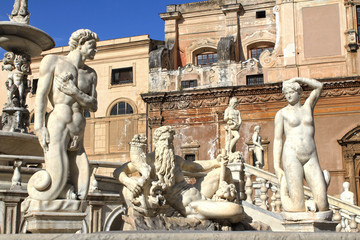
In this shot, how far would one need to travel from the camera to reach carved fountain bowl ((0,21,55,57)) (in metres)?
10.5

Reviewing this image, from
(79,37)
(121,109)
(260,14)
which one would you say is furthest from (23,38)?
(260,14)

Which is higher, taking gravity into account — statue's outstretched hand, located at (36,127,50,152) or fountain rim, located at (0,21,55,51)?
fountain rim, located at (0,21,55,51)

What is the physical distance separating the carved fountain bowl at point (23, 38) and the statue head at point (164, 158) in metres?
5.50

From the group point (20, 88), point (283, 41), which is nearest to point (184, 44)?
point (283, 41)

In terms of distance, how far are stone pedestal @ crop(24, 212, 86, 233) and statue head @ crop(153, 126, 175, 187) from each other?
1268 mm

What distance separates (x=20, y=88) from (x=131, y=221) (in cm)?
628

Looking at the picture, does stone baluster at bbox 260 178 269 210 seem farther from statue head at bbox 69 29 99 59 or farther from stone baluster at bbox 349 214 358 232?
statue head at bbox 69 29 99 59

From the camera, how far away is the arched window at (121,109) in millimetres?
28203

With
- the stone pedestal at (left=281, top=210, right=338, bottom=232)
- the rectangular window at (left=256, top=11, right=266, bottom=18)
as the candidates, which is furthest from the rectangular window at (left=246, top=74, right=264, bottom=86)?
the stone pedestal at (left=281, top=210, right=338, bottom=232)

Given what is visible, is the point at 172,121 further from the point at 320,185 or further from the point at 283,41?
the point at 320,185

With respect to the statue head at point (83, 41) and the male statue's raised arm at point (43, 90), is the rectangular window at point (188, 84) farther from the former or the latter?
the male statue's raised arm at point (43, 90)

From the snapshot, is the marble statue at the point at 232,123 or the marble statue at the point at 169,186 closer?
the marble statue at the point at 169,186

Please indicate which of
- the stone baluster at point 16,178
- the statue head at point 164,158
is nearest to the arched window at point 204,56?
the stone baluster at point 16,178

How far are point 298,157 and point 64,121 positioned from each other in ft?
9.94
